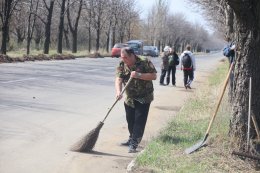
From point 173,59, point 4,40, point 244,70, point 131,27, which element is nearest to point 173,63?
point 173,59

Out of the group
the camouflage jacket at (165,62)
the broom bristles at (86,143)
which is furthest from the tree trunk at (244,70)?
the camouflage jacket at (165,62)

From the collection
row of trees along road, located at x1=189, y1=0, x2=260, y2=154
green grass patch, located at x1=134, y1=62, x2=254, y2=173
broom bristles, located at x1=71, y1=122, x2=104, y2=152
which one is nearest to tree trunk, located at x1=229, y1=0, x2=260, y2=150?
row of trees along road, located at x1=189, y1=0, x2=260, y2=154

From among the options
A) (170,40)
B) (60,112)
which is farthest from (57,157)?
(170,40)

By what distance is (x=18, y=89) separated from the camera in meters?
15.2

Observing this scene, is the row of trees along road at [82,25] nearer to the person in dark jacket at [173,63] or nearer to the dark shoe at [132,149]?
the person in dark jacket at [173,63]

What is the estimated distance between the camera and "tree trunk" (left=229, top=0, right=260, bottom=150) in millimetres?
6688

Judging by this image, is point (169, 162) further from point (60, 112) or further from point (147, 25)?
point (147, 25)

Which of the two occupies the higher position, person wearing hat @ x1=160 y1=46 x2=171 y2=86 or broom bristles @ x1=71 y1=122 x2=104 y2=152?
person wearing hat @ x1=160 y1=46 x2=171 y2=86

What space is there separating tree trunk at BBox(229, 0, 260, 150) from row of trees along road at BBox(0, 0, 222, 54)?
30.4 m

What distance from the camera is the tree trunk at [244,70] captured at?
6.69 metres

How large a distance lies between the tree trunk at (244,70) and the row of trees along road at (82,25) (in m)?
30.4

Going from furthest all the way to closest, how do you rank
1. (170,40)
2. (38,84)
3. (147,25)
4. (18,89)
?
(170,40), (147,25), (38,84), (18,89)

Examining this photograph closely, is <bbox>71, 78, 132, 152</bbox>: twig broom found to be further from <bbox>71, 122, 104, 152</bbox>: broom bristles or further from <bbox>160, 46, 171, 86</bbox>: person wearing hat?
<bbox>160, 46, 171, 86</bbox>: person wearing hat

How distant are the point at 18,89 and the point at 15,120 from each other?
5517 mm
